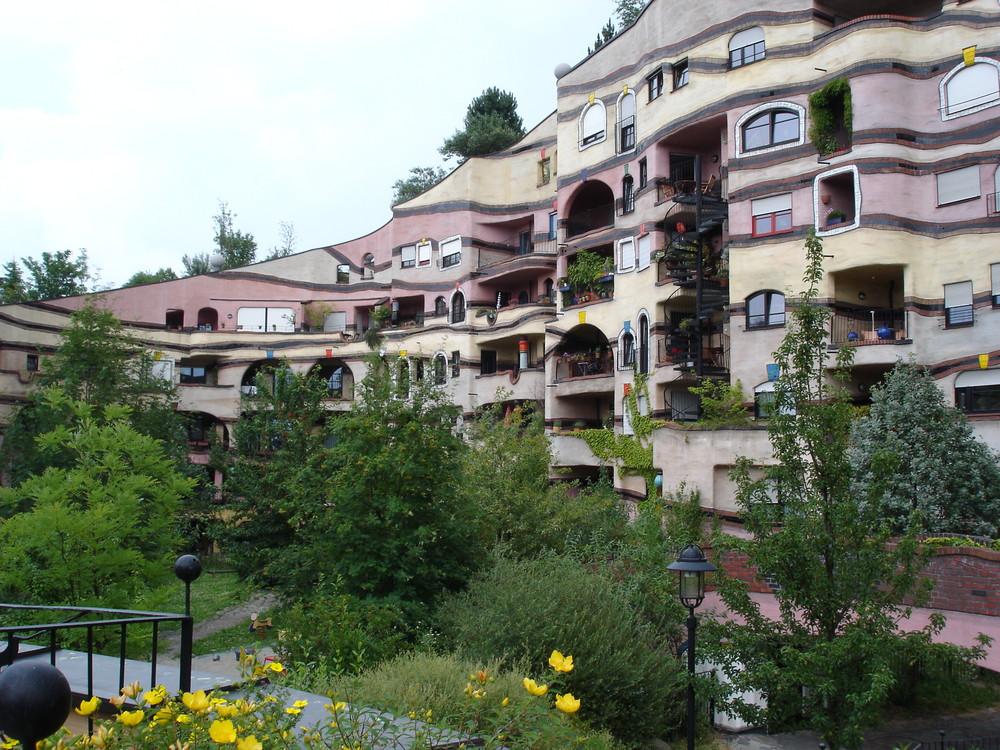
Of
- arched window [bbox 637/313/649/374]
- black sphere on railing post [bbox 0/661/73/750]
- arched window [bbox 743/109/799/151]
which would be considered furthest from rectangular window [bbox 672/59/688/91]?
black sphere on railing post [bbox 0/661/73/750]

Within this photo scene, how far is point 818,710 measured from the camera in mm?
9719

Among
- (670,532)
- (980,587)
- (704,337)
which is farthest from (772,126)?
(980,587)

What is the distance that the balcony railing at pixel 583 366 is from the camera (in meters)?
33.0

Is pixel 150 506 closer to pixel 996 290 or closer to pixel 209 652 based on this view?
pixel 209 652

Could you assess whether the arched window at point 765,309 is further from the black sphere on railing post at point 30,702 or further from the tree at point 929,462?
the black sphere on railing post at point 30,702

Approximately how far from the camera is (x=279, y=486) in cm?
2259

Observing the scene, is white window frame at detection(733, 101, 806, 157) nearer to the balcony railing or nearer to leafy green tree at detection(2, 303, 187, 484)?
the balcony railing

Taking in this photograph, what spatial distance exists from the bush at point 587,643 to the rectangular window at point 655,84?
21.7 meters

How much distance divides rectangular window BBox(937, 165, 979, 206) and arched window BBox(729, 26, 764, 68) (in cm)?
681

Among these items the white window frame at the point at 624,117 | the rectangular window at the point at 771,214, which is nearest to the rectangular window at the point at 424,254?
the white window frame at the point at 624,117

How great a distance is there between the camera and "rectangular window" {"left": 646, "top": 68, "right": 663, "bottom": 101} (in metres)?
29.6

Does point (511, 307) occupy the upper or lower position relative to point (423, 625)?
upper

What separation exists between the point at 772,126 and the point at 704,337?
284 inches

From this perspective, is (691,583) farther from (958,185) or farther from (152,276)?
(152,276)
